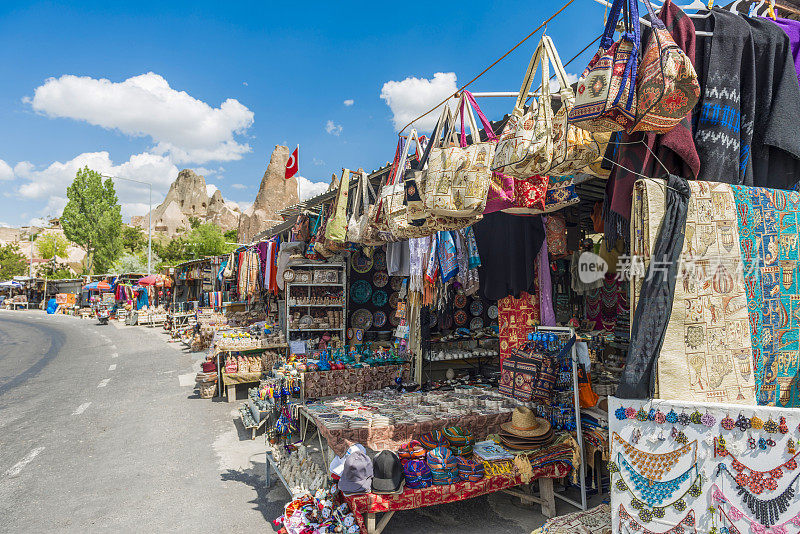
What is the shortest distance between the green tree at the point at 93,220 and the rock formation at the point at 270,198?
12.3m

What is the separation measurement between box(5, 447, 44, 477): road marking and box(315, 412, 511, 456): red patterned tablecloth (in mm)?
3843

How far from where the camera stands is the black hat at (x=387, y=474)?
3.45 meters

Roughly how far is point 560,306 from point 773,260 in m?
3.97

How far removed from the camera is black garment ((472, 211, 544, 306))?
4719 mm

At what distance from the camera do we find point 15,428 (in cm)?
700

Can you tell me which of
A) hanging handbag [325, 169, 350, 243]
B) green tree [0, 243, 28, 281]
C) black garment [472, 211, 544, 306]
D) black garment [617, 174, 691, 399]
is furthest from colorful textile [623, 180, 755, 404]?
green tree [0, 243, 28, 281]

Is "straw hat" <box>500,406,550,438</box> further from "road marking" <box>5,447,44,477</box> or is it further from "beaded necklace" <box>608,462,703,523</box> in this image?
"road marking" <box>5,447,44,477</box>

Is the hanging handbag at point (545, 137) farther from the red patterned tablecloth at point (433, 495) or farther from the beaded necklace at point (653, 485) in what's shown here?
the red patterned tablecloth at point (433, 495)

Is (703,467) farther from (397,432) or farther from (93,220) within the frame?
(93,220)

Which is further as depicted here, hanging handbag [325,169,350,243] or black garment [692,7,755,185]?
hanging handbag [325,169,350,243]

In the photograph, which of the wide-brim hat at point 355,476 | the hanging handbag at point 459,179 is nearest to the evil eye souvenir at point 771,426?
the hanging handbag at point 459,179

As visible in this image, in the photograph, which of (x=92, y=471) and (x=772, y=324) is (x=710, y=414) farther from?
(x=92, y=471)

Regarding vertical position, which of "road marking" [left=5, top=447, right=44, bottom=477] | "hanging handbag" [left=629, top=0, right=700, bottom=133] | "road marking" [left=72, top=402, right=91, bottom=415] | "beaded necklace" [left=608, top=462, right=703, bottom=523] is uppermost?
"hanging handbag" [left=629, top=0, right=700, bottom=133]

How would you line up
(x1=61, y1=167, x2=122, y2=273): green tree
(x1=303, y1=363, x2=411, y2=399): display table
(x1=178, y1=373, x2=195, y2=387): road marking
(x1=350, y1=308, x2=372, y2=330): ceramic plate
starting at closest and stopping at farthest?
(x1=303, y1=363, x2=411, y2=399): display table, (x1=350, y1=308, x2=372, y2=330): ceramic plate, (x1=178, y1=373, x2=195, y2=387): road marking, (x1=61, y1=167, x2=122, y2=273): green tree
